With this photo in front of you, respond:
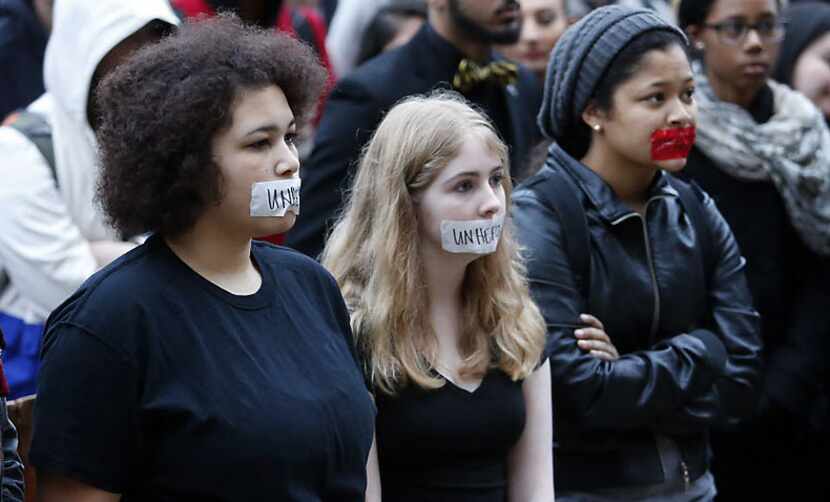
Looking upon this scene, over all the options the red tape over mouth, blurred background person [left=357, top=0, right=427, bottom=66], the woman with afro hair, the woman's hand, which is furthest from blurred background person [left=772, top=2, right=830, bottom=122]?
the woman with afro hair

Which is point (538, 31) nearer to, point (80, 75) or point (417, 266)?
point (80, 75)

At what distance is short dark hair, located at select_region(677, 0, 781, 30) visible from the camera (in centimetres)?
532

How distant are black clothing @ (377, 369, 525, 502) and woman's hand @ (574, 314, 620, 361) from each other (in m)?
0.42

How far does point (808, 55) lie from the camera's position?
629 centimetres

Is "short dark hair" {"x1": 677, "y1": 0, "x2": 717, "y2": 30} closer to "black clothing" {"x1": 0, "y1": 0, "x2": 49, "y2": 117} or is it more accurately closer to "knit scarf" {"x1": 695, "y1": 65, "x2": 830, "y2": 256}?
"knit scarf" {"x1": 695, "y1": 65, "x2": 830, "y2": 256}

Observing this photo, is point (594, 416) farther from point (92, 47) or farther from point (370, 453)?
point (92, 47)

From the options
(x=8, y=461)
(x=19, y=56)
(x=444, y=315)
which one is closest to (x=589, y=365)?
(x=444, y=315)

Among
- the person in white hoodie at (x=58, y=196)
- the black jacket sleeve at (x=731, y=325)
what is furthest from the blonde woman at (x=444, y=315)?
the person in white hoodie at (x=58, y=196)

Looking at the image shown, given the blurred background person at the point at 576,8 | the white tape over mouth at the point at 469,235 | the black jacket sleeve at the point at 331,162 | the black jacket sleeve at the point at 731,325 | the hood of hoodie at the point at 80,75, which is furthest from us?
the blurred background person at the point at 576,8

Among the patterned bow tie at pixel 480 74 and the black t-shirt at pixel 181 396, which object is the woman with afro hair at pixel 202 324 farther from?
the patterned bow tie at pixel 480 74

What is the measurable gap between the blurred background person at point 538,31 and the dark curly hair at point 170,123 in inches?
A: 132

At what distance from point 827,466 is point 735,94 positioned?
1432 millimetres

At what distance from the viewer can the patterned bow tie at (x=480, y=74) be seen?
17.0ft

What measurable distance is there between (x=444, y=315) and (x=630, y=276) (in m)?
0.60
